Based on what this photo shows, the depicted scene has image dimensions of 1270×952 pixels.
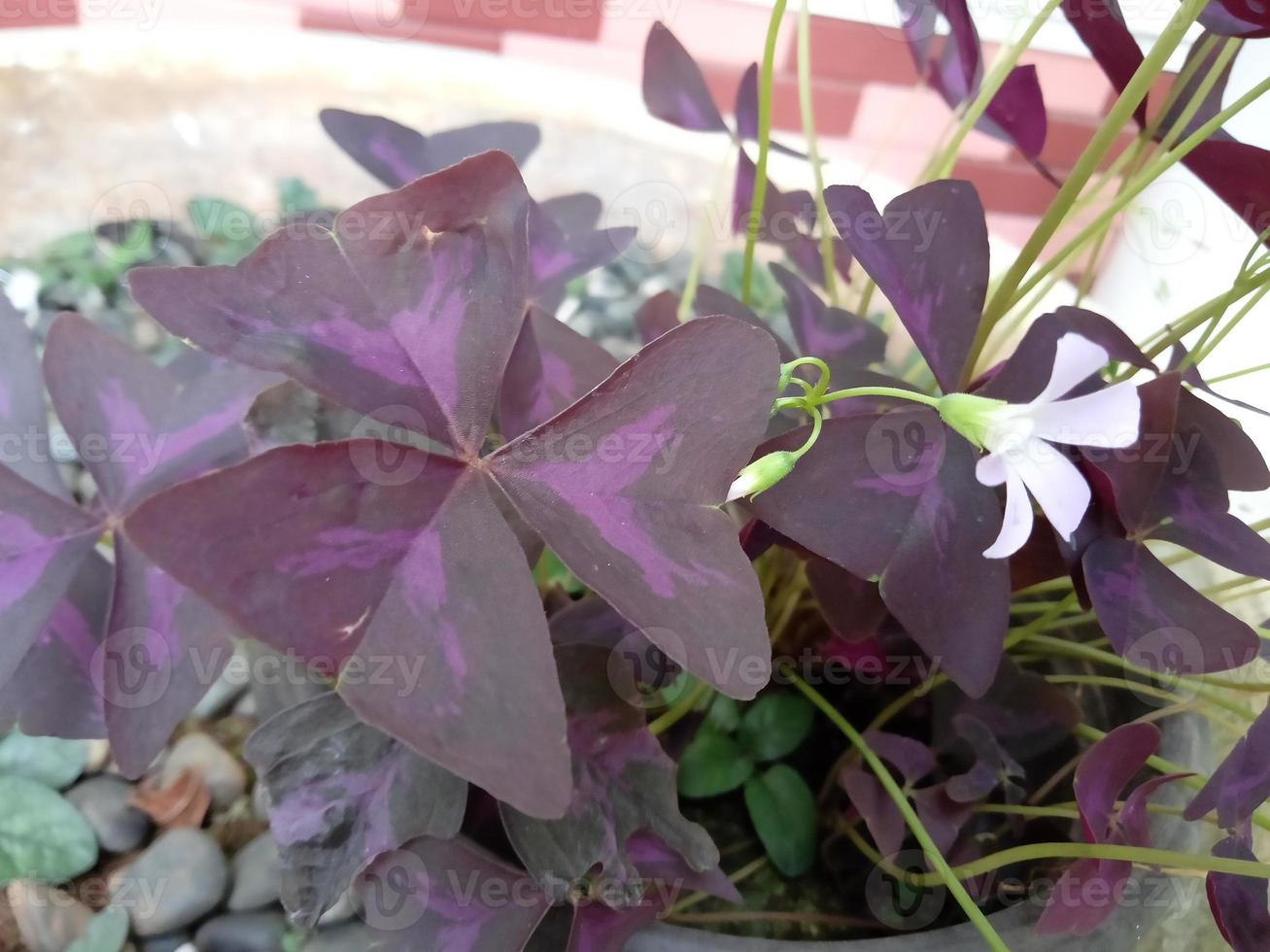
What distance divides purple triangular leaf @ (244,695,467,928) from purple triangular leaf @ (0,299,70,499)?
0.23m

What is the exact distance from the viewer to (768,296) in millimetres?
1160

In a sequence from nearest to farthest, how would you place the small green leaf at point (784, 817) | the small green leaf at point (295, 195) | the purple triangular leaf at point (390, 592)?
the purple triangular leaf at point (390, 592), the small green leaf at point (784, 817), the small green leaf at point (295, 195)

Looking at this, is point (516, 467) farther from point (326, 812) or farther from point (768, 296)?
point (768, 296)

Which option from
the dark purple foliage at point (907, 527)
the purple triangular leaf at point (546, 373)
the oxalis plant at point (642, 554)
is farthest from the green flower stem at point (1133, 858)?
the purple triangular leaf at point (546, 373)

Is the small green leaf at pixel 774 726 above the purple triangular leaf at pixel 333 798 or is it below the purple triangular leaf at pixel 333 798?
below

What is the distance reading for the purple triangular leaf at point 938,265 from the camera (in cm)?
47

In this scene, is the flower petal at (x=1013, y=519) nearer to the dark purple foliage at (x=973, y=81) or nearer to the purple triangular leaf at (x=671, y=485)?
the purple triangular leaf at (x=671, y=485)

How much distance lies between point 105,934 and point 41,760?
166 mm

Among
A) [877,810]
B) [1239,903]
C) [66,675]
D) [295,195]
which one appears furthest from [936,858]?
[295,195]

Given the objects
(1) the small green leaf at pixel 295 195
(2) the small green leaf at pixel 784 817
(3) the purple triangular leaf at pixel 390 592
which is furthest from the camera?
(1) the small green leaf at pixel 295 195

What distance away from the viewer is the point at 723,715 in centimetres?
66

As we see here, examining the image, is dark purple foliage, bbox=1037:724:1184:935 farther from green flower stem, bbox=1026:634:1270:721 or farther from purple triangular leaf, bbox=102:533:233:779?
purple triangular leaf, bbox=102:533:233:779

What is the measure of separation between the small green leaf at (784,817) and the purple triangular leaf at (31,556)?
0.45 m

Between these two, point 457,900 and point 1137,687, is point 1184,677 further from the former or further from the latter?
point 457,900
